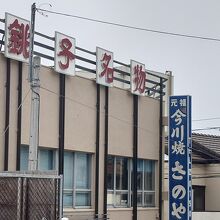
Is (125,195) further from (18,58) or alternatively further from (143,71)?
(18,58)

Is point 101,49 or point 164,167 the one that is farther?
point 164,167

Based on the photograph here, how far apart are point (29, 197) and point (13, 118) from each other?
17.8 ft

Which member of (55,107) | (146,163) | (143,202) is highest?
(55,107)

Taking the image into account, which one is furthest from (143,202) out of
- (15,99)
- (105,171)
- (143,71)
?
(15,99)

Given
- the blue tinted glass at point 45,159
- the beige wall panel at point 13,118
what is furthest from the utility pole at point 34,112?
the blue tinted glass at point 45,159

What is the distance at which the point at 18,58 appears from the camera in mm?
16109

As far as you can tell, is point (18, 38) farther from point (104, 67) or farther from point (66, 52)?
point (104, 67)

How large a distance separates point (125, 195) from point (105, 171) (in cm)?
171

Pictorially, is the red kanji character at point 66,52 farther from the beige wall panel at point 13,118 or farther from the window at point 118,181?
the window at point 118,181

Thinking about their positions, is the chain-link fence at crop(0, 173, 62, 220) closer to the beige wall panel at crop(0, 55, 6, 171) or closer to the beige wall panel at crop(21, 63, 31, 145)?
the beige wall panel at crop(0, 55, 6, 171)

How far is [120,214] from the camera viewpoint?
20.1m

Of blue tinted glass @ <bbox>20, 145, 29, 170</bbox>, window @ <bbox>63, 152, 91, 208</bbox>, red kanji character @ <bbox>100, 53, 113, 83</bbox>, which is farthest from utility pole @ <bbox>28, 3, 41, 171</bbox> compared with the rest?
red kanji character @ <bbox>100, 53, 113, 83</bbox>

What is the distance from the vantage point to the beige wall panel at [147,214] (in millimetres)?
21031

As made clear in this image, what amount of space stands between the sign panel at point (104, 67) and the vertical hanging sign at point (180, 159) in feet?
7.87
